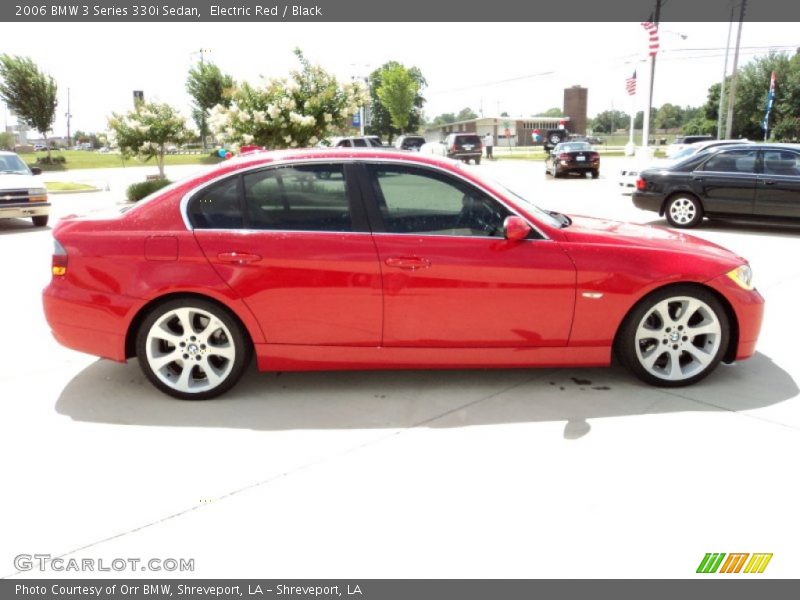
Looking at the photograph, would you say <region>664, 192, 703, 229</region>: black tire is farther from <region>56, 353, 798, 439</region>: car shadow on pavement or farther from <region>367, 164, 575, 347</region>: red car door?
<region>367, 164, 575, 347</region>: red car door

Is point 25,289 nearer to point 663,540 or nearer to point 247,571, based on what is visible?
point 247,571

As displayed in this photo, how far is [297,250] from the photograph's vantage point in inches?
163

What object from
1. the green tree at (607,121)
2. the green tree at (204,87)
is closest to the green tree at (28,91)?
the green tree at (204,87)

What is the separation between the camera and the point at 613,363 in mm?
4988

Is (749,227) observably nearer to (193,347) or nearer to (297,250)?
(297,250)

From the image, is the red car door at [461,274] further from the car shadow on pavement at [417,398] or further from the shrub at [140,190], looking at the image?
the shrub at [140,190]

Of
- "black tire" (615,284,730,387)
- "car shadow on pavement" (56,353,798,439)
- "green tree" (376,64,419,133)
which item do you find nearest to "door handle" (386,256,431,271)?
"car shadow on pavement" (56,353,798,439)

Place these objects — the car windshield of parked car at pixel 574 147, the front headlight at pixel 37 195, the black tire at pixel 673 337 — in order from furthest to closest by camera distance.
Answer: the car windshield of parked car at pixel 574 147 → the front headlight at pixel 37 195 → the black tire at pixel 673 337

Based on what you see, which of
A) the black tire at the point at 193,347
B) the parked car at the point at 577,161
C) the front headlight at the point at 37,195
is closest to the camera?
the black tire at the point at 193,347

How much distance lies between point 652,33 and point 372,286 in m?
27.3

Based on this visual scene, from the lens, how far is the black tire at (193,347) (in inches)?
165

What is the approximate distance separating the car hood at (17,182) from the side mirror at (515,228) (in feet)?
40.6

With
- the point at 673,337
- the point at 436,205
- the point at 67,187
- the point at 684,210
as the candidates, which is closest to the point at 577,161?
the point at 684,210

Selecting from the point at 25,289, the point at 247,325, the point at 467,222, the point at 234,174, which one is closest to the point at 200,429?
the point at 247,325
